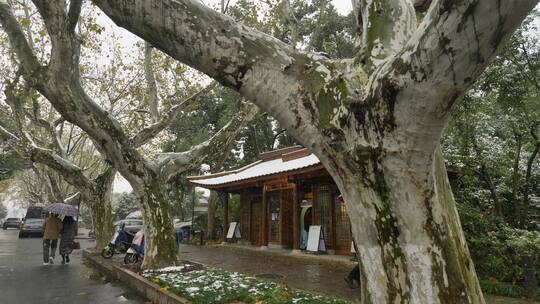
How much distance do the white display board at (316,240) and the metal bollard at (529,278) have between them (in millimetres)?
6443

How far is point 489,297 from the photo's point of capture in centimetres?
688

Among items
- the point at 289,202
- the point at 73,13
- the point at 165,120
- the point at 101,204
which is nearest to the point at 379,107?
the point at 73,13

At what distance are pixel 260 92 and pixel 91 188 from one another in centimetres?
1162

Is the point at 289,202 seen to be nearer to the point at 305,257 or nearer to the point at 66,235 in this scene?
the point at 305,257

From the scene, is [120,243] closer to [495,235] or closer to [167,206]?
[167,206]

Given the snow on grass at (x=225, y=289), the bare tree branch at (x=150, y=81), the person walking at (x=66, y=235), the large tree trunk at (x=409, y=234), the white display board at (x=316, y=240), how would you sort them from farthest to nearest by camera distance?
the white display board at (x=316, y=240), the person walking at (x=66, y=235), the bare tree branch at (x=150, y=81), the snow on grass at (x=225, y=289), the large tree trunk at (x=409, y=234)

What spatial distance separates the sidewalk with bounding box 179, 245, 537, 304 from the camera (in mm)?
6895

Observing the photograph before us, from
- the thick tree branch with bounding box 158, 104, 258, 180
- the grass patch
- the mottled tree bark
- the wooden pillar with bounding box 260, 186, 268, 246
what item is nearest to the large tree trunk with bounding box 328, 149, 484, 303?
the mottled tree bark

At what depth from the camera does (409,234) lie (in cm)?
285

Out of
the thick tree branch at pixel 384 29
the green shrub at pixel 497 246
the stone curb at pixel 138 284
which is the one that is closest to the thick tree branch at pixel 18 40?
the stone curb at pixel 138 284

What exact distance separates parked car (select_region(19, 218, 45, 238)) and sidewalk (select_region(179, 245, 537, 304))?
19808 mm

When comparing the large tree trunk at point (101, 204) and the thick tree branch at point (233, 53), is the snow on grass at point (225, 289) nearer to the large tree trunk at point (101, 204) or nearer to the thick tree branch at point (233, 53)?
the thick tree branch at point (233, 53)

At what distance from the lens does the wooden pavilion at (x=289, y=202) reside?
12.4 m

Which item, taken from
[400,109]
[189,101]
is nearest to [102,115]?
[189,101]
